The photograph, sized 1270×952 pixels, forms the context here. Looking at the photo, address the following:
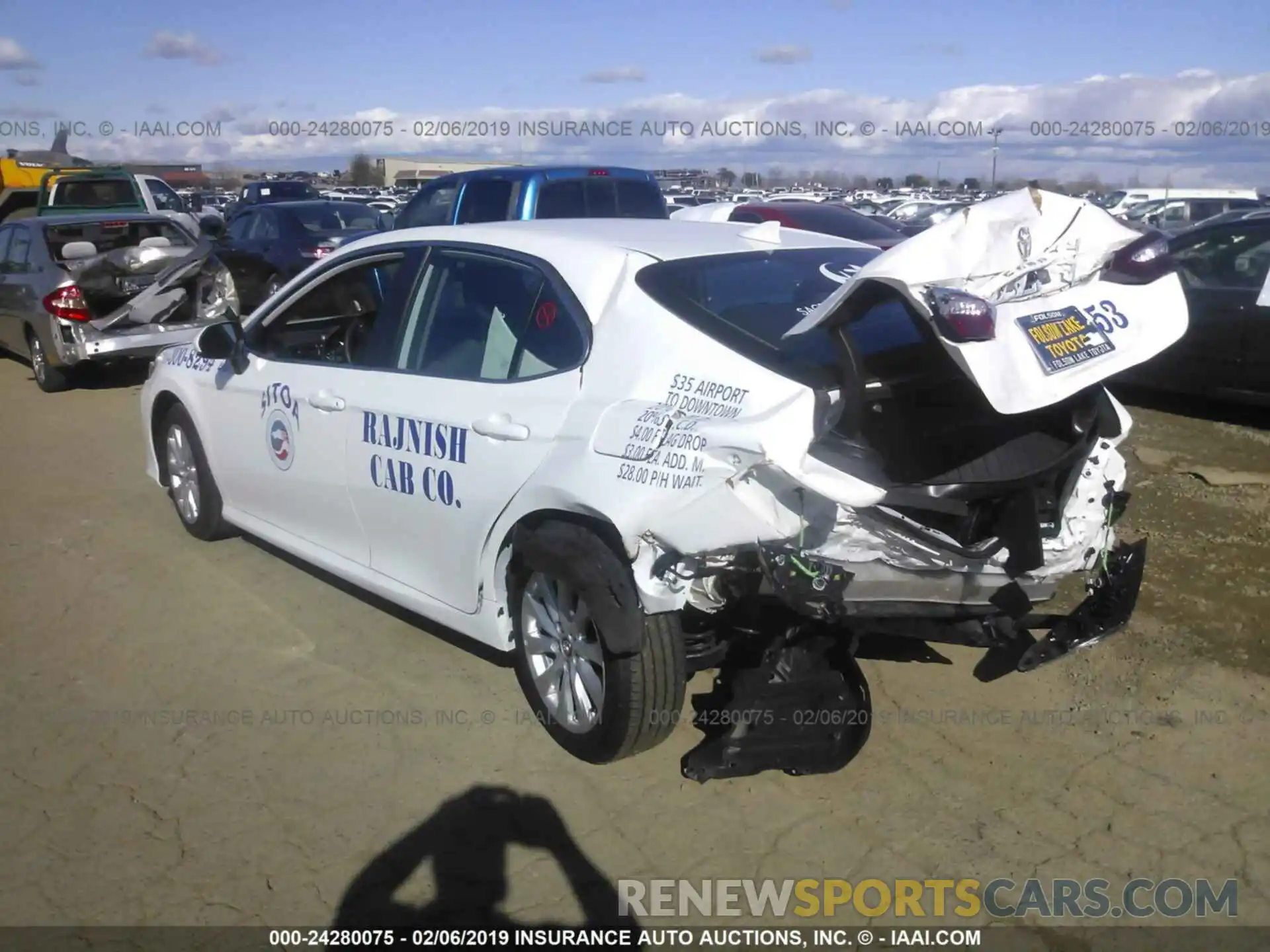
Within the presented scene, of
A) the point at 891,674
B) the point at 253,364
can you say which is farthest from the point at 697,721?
the point at 253,364

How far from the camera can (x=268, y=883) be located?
124 inches

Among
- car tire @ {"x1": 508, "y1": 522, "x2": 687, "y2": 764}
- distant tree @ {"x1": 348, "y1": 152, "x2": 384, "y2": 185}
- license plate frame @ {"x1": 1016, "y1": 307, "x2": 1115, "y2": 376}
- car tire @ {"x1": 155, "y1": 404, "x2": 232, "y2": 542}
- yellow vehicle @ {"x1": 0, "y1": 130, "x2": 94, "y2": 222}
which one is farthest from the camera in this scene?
distant tree @ {"x1": 348, "y1": 152, "x2": 384, "y2": 185}

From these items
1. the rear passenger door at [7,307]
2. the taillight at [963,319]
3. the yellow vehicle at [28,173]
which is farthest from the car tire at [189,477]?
the yellow vehicle at [28,173]

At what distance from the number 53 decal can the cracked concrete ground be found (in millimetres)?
1478

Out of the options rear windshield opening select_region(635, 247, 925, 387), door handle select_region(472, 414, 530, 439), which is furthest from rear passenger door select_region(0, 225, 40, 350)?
rear windshield opening select_region(635, 247, 925, 387)

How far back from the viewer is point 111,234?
11.7 m

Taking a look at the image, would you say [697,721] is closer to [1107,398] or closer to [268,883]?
[268,883]

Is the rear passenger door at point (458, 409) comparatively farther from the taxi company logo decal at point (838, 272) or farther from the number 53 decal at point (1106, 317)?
the number 53 decal at point (1106, 317)

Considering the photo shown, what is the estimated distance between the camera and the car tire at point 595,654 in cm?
340

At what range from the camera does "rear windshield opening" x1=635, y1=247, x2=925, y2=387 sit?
10.6ft

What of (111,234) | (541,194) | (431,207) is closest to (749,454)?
(541,194)

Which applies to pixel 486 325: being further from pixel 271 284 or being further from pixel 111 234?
pixel 271 284

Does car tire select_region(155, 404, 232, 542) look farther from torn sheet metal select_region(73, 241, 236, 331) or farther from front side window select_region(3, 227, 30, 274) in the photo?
front side window select_region(3, 227, 30, 274)

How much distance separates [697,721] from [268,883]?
1.50 metres
